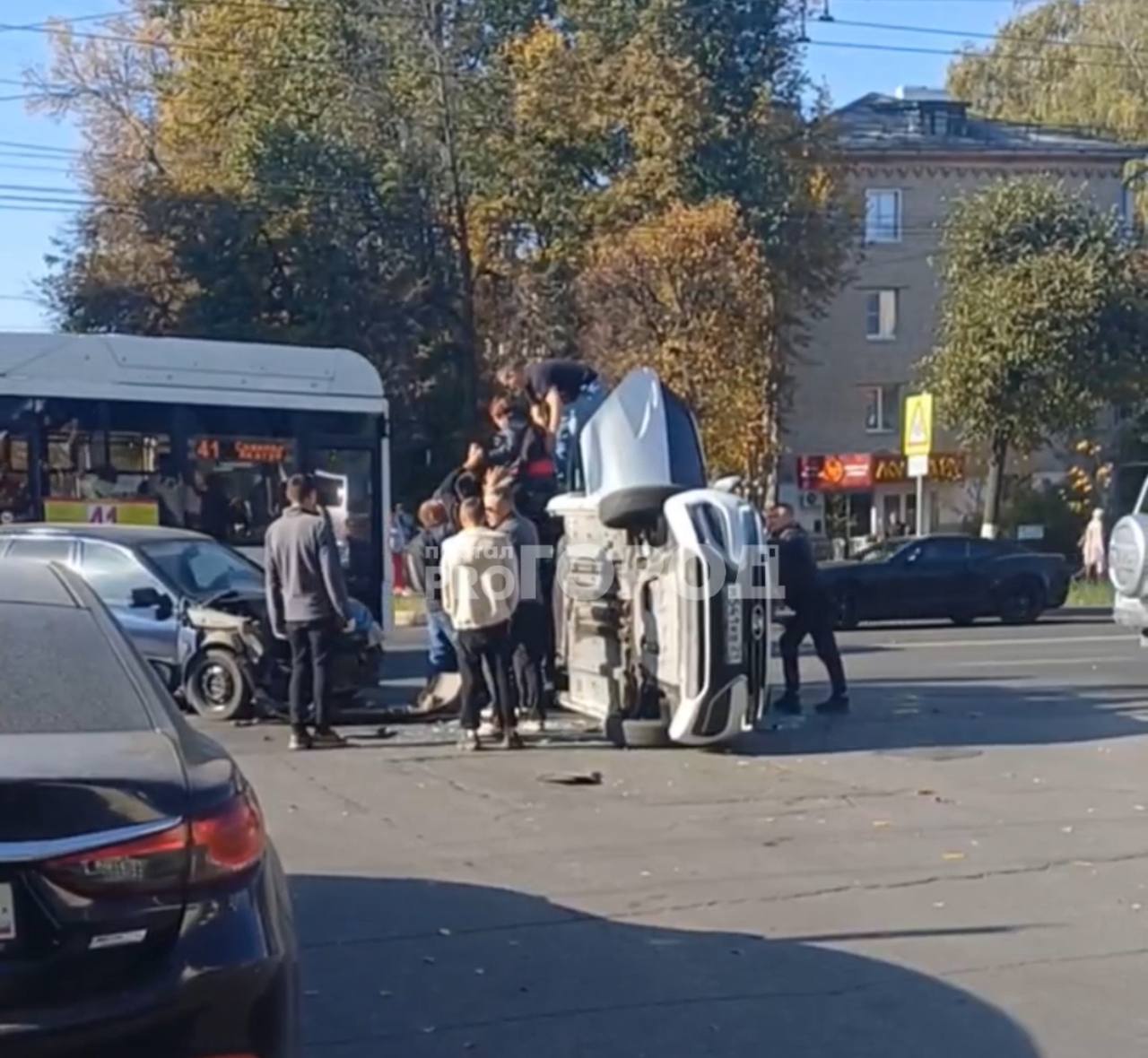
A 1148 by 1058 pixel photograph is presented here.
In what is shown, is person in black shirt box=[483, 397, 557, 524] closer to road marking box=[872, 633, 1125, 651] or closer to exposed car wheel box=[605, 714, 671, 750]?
exposed car wheel box=[605, 714, 671, 750]

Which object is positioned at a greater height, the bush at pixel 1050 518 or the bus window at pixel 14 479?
the bus window at pixel 14 479

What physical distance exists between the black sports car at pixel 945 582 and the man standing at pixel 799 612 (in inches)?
511

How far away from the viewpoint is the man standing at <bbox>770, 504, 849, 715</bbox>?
16328 mm

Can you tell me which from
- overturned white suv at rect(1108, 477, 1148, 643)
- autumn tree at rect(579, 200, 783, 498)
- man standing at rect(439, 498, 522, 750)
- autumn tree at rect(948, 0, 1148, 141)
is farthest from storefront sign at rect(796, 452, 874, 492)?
man standing at rect(439, 498, 522, 750)

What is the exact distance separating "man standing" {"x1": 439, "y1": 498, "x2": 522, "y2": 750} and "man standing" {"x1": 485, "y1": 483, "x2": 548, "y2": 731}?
22 cm

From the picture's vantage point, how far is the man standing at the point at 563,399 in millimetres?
15094

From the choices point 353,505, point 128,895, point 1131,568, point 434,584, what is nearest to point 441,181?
point 353,505

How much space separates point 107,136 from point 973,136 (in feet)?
80.4

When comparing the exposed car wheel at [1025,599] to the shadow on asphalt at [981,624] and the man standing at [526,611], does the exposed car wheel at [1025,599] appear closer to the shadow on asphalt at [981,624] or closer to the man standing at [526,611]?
the shadow on asphalt at [981,624]

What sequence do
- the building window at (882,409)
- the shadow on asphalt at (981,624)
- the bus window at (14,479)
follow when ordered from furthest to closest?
1. the building window at (882,409)
2. the shadow on asphalt at (981,624)
3. the bus window at (14,479)

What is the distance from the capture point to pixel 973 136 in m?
58.5

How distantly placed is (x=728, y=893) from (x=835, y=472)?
153 feet

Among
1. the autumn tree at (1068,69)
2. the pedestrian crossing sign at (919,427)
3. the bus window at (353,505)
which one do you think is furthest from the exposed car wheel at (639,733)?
the autumn tree at (1068,69)

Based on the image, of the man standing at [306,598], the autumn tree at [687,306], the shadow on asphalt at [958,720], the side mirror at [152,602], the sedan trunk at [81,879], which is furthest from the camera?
the autumn tree at [687,306]
